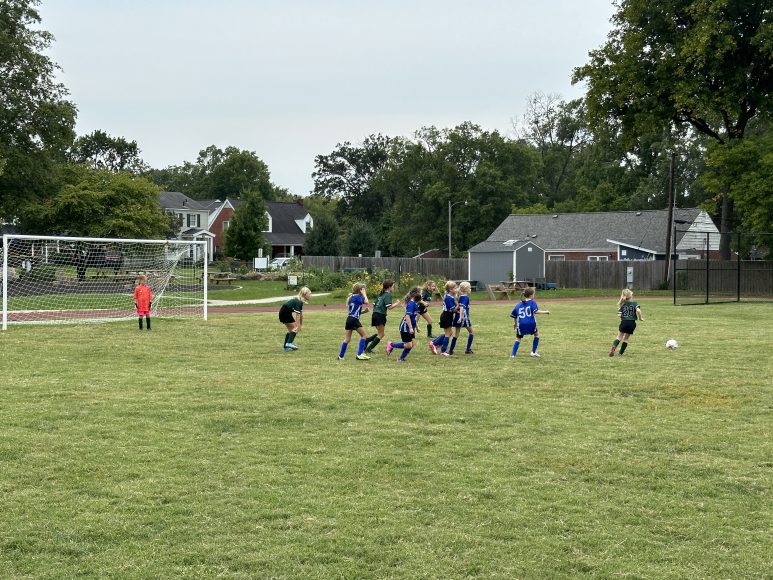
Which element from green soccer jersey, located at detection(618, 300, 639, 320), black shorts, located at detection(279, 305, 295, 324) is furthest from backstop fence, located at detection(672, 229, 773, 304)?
black shorts, located at detection(279, 305, 295, 324)

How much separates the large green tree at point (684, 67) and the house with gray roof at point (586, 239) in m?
10.8

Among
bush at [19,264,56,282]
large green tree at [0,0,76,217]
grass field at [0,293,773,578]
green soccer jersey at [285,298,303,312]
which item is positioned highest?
large green tree at [0,0,76,217]

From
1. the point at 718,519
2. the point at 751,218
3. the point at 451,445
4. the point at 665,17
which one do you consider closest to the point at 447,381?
the point at 451,445

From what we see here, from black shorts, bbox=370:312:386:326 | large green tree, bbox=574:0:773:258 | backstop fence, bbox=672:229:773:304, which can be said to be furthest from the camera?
large green tree, bbox=574:0:773:258

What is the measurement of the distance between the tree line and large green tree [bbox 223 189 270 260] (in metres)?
0.13

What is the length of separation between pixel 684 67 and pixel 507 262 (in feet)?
53.3

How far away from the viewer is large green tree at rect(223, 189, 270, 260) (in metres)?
75.2

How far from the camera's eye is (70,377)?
13414mm

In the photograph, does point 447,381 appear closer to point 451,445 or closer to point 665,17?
point 451,445

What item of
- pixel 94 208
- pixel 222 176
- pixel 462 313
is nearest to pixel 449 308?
pixel 462 313

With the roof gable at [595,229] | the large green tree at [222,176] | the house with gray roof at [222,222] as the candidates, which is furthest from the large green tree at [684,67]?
the large green tree at [222,176]

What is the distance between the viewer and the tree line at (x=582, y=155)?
41562 millimetres

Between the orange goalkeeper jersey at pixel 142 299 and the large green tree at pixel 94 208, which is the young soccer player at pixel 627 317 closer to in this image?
the orange goalkeeper jersey at pixel 142 299

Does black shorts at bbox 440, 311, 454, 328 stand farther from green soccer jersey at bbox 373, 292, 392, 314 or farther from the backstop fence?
the backstop fence
